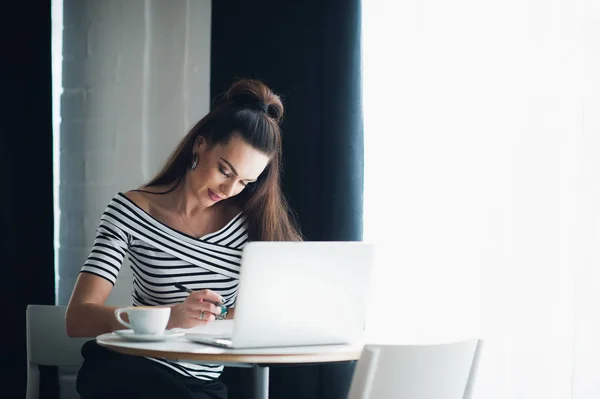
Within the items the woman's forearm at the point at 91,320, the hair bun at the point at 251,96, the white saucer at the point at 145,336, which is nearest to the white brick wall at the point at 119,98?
the hair bun at the point at 251,96

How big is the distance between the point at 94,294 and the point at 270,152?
60 cm

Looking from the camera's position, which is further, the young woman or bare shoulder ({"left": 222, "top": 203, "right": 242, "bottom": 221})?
bare shoulder ({"left": 222, "top": 203, "right": 242, "bottom": 221})

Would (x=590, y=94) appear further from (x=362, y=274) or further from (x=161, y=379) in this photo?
(x=161, y=379)

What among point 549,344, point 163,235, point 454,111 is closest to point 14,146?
point 163,235

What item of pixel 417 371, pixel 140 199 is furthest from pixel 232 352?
pixel 140 199

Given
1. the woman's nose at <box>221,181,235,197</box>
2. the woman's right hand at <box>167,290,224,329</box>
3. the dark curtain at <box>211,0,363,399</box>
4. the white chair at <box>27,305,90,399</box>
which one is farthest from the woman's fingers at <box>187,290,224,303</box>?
the dark curtain at <box>211,0,363,399</box>

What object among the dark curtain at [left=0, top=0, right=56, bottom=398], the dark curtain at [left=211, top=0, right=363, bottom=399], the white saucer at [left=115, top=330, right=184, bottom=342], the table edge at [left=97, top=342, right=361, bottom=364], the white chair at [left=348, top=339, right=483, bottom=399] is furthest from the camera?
the dark curtain at [left=0, top=0, right=56, bottom=398]

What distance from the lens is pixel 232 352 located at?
1388 mm

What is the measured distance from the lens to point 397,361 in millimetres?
1230

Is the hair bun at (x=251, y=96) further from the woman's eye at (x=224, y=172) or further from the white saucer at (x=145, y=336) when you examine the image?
the white saucer at (x=145, y=336)

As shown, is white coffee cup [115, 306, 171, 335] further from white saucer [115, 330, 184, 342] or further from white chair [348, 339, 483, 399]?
white chair [348, 339, 483, 399]

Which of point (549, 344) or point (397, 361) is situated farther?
point (549, 344)

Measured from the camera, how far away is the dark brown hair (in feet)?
6.77

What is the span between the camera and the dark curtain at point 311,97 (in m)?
2.68
